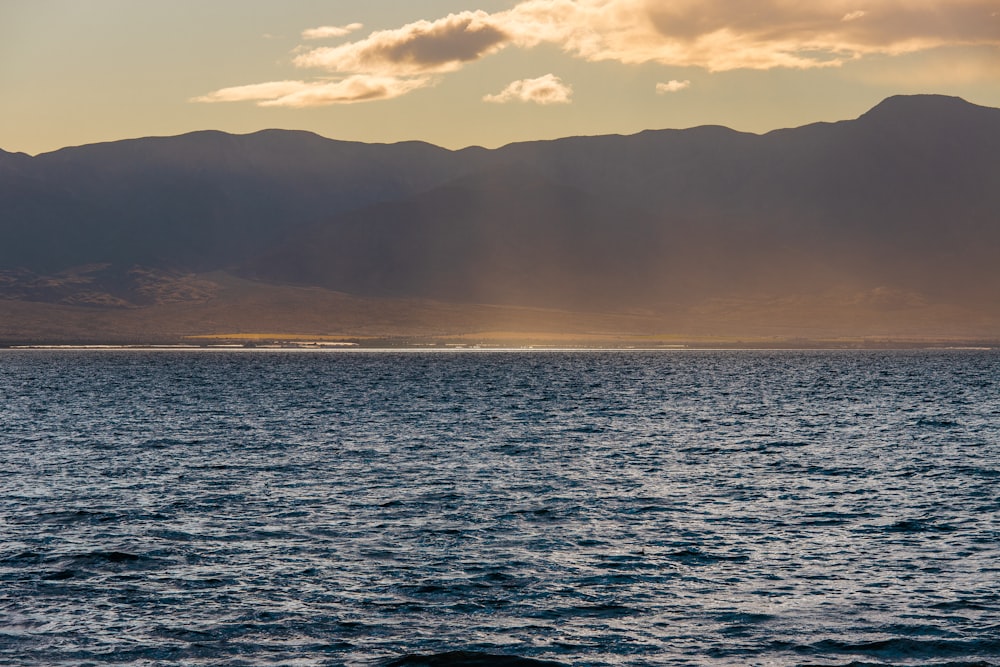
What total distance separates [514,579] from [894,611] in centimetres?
969

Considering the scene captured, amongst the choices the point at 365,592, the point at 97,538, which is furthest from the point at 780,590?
the point at 97,538

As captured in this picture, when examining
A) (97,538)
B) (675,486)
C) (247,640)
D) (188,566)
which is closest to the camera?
(247,640)

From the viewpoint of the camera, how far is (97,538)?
36.0 m

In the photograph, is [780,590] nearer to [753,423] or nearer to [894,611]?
[894,611]

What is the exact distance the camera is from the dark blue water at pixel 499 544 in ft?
83.0

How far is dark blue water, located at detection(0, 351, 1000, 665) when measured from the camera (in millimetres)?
25312

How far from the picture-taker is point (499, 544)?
35.5 meters

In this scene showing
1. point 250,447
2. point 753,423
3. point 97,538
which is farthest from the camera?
point 753,423

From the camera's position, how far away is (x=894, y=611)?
89.9 ft

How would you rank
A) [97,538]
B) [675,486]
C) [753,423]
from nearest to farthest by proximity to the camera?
[97,538]
[675,486]
[753,423]

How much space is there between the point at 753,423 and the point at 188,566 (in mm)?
58307

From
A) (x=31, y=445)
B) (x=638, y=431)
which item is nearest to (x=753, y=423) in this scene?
(x=638, y=431)

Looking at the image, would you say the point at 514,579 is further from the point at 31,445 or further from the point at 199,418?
the point at 199,418

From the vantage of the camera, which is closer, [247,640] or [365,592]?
[247,640]
